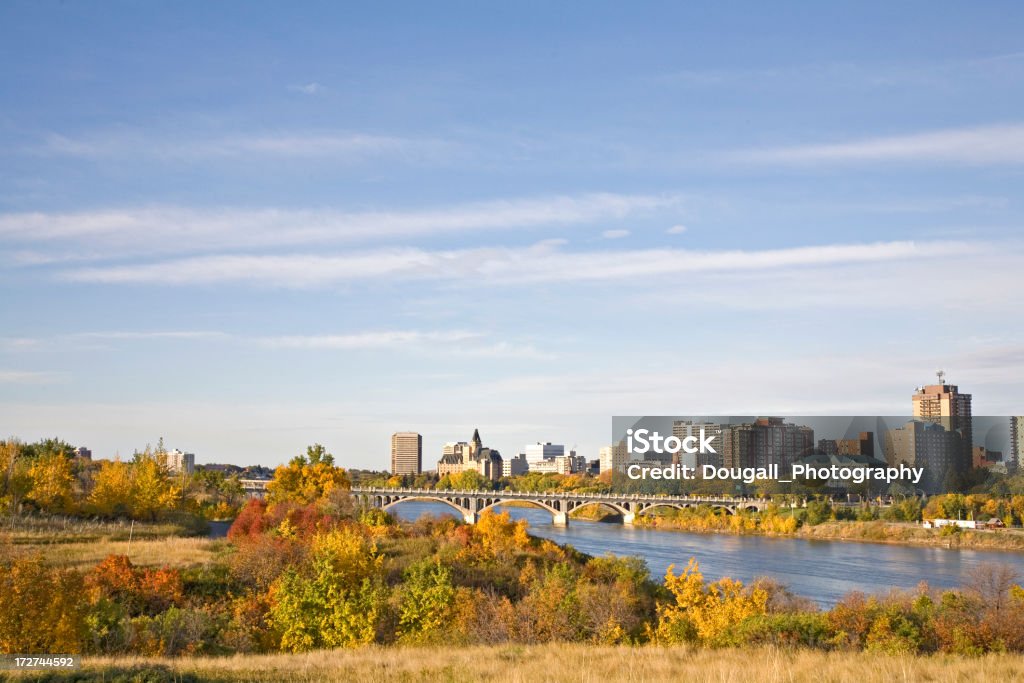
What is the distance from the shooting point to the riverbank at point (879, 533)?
108m

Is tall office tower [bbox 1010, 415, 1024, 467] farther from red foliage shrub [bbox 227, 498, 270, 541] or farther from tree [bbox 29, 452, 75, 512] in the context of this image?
tree [bbox 29, 452, 75, 512]

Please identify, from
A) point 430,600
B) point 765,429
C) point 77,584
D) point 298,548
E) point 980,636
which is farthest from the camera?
point 765,429

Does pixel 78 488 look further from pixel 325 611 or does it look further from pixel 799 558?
pixel 799 558

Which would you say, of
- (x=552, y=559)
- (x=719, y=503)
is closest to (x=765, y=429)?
(x=719, y=503)

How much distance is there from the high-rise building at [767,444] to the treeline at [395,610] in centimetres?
11277

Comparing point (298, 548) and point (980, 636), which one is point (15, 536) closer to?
point (298, 548)

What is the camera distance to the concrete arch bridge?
5527 inches

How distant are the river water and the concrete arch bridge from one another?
10.5 metres

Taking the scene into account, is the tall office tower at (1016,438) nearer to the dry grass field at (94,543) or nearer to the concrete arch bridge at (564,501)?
the concrete arch bridge at (564,501)

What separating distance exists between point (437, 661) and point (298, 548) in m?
31.9

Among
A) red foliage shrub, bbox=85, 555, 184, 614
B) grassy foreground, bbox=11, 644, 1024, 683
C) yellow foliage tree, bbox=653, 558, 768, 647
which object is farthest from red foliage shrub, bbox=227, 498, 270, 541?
grassy foreground, bbox=11, 644, 1024, 683

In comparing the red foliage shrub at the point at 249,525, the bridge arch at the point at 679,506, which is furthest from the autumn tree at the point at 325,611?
the bridge arch at the point at 679,506

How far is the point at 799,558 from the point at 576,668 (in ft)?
265

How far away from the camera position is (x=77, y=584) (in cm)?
2955
